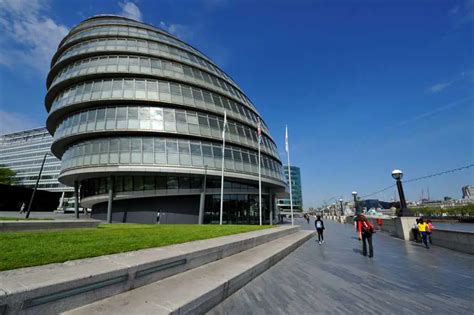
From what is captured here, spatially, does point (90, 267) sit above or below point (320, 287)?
above

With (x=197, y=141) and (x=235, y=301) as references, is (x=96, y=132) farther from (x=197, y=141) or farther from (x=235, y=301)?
(x=235, y=301)

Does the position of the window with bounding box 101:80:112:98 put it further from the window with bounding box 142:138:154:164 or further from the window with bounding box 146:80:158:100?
the window with bounding box 142:138:154:164

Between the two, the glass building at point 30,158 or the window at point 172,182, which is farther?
the glass building at point 30,158

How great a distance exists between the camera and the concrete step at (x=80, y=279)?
9.55 feet

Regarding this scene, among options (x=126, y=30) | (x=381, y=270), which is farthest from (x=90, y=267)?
(x=126, y=30)

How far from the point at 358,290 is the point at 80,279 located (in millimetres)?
6184

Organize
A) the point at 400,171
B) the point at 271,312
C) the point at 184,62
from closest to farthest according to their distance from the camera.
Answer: the point at 271,312 → the point at 400,171 → the point at 184,62

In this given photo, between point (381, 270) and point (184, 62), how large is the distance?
34.1 metres

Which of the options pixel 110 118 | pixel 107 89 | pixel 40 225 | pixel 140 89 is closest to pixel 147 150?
pixel 110 118

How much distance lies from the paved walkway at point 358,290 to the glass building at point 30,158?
10772cm

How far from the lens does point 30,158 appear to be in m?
106

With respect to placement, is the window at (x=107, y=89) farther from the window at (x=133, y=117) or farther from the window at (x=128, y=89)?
the window at (x=133, y=117)

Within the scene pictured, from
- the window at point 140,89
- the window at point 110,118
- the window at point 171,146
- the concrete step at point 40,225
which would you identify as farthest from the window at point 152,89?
the concrete step at point 40,225

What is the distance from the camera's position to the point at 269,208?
39531 millimetres
